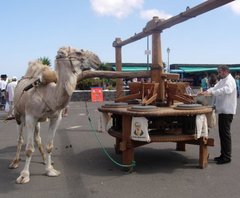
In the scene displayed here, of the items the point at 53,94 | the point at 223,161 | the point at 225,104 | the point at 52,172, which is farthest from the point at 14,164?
the point at 225,104

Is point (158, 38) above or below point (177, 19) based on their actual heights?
below

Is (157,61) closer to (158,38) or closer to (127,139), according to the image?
(158,38)

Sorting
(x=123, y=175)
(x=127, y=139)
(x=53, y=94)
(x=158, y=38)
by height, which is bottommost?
(x=123, y=175)

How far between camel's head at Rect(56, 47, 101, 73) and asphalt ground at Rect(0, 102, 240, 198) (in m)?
1.84

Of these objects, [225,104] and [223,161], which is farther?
[223,161]

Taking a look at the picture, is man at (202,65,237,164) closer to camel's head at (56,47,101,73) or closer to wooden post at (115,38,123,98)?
camel's head at (56,47,101,73)

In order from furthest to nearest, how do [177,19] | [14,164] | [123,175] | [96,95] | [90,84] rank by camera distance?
[90,84] → [96,95] → [14,164] → [123,175] → [177,19]

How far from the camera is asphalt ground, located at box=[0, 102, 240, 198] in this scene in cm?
545

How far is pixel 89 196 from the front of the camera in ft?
17.3

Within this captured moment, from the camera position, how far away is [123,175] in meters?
6.36

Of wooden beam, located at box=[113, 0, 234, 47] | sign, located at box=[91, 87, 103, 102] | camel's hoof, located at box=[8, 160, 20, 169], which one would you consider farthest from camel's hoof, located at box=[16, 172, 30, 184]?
sign, located at box=[91, 87, 103, 102]

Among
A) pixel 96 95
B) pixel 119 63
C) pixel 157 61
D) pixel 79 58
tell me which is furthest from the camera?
pixel 96 95

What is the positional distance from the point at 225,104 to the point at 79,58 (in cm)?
293

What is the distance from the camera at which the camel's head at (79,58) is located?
5773mm
